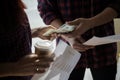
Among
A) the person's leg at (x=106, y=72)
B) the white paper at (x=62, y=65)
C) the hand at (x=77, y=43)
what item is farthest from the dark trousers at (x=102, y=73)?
the white paper at (x=62, y=65)

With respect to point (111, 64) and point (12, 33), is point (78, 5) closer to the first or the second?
point (111, 64)

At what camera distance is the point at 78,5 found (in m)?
1.21

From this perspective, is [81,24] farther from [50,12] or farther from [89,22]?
[50,12]

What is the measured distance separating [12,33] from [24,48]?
9 centimetres

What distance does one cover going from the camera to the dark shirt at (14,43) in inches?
31.0

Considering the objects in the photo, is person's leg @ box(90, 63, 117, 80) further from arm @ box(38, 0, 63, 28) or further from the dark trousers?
arm @ box(38, 0, 63, 28)

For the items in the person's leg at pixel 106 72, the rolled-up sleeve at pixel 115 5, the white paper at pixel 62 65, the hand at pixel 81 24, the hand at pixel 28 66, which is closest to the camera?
the hand at pixel 28 66

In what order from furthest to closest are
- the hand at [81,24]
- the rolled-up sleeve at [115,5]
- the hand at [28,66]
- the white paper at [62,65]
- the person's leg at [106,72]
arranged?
the person's leg at [106,72], the rolled-up sleeve at [115,5], the hand at [81,24], the white paper at [62,65], the hand at [28,66]

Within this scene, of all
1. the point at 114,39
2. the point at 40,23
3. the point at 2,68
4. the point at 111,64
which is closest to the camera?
the point at 2,68

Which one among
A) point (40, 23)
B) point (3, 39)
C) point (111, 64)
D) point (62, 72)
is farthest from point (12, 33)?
point (40, 23)

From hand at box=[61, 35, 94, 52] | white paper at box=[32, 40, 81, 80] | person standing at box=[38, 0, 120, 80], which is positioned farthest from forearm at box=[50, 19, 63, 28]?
white paper at box=[32, 40, 81, 80]

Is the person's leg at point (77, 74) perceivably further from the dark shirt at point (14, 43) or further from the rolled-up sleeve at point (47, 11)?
the dark shirt at point (14, 43)

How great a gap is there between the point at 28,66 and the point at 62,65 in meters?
0.18

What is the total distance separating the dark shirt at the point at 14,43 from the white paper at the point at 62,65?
98mm
